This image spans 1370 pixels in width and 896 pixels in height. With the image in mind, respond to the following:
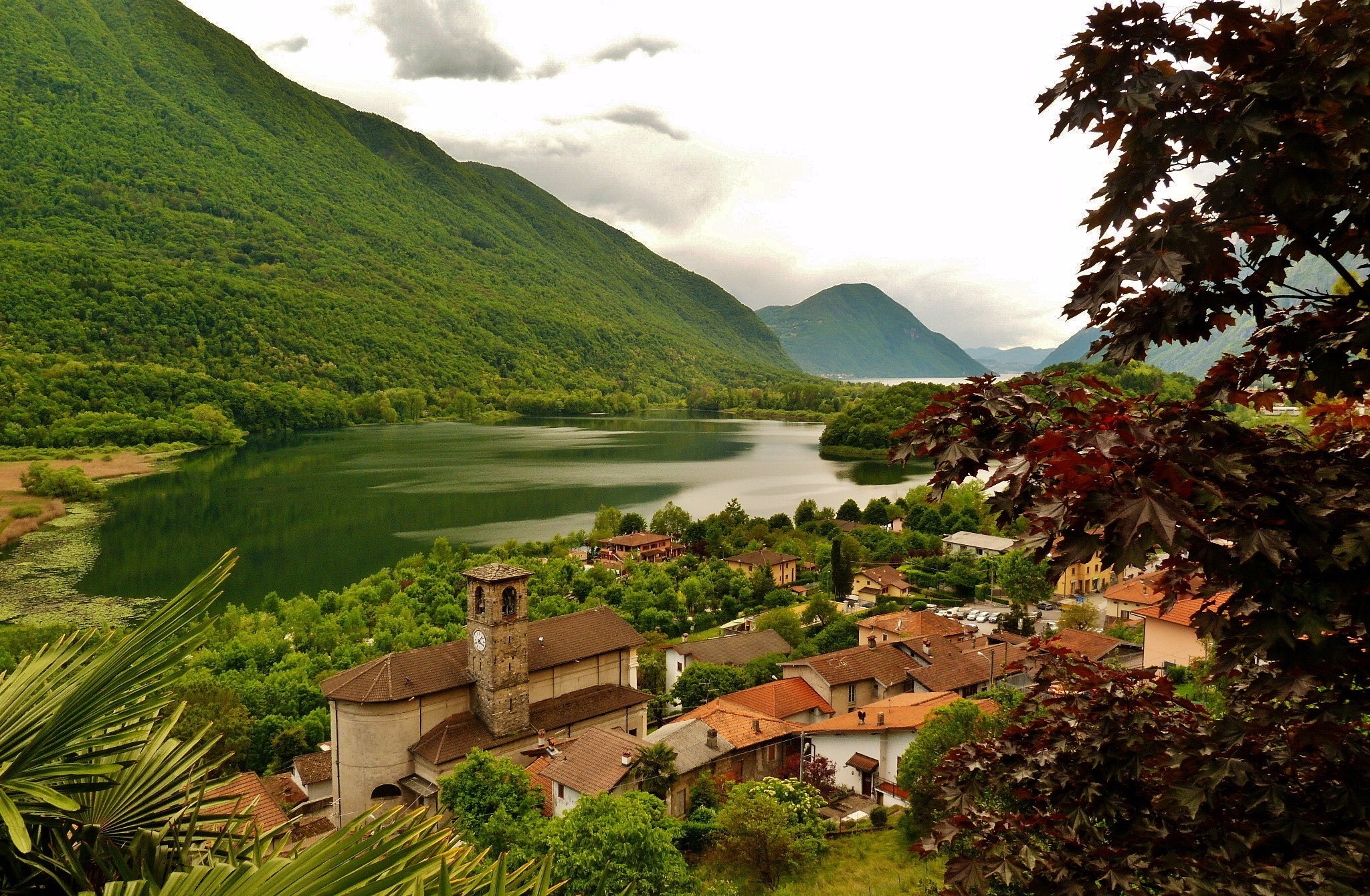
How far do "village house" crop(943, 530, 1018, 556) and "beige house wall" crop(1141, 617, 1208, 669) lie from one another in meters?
20.1

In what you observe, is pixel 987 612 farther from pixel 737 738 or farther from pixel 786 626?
pixel 737 738

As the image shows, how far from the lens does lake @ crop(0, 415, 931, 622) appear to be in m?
33.3

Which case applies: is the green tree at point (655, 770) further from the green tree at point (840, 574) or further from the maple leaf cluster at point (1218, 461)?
the green tree at point (840, 574)

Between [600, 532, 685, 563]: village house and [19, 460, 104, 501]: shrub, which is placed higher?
[19, 460, 104, 501]: shrub

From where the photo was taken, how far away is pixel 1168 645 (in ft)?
55.6

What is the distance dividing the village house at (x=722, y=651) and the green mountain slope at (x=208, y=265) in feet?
310

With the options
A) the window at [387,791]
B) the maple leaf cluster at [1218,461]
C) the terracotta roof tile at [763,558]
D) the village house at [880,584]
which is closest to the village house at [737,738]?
the window at [387,791]

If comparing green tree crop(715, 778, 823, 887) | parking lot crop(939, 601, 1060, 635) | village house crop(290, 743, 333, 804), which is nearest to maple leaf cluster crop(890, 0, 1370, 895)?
green tree crop(715, 778, 823, 887)

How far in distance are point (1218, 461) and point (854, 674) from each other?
19283 mm

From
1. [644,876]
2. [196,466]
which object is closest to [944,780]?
[644,876]

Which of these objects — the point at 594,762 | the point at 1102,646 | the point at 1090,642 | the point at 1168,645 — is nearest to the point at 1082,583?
the point at 1090,642

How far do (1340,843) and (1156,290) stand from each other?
5.09 ft

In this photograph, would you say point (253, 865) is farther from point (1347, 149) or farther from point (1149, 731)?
point (1347, 149)

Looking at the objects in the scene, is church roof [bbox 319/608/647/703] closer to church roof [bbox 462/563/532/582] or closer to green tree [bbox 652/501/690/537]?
church roof [bbox 462/563/532/582]
